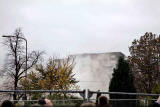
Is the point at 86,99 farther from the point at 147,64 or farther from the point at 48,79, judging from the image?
the point at 147,64

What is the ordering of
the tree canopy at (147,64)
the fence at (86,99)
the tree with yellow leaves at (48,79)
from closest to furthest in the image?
1. the fence at (86,99)
2. the tree with yellow leaves at (48,79)
3. the tree canopy at (147,64)

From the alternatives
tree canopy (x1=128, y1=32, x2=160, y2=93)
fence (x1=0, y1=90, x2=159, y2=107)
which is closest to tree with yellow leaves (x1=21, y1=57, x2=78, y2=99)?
tree canopy (x1=128, y1=32, x2=160, y2=93)

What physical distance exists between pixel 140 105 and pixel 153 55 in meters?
35.5

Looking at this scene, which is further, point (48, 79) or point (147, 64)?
point (147, 64)

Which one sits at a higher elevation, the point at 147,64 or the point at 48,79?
the point at 147,64

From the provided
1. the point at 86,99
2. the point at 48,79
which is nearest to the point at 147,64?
the point at 48,79

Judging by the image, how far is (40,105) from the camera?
576 cm

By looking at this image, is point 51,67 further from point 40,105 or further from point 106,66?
point 40,105

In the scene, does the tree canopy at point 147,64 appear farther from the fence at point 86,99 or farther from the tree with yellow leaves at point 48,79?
the fence at point 86,99

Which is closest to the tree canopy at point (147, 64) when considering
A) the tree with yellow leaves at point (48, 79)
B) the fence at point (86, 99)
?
the tree with yellow leaves at point (48, 79)

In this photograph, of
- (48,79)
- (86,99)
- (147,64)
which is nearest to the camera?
(86,99)

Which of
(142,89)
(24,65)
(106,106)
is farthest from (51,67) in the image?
(106,106)

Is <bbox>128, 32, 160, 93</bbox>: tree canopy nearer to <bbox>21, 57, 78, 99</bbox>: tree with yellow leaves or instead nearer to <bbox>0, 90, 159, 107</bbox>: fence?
<bbox>21, 57, 78, 99</bbox>: tree with yellow leaves

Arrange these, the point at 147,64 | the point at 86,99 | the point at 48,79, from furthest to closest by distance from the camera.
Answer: the point at 147,64 < the point at 48,79 < the point at 86,99
